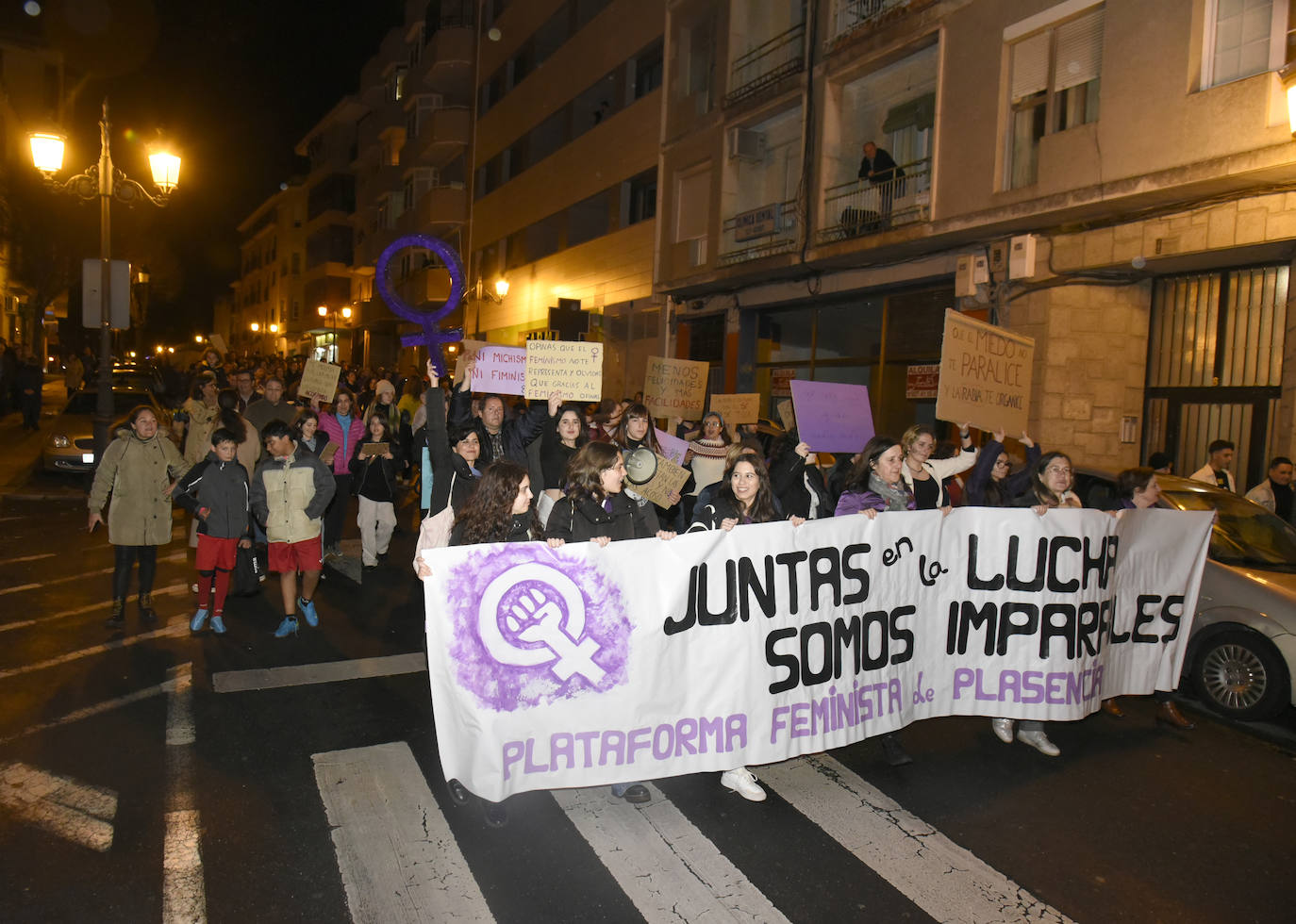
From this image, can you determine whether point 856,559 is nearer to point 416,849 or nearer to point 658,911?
point 658,911

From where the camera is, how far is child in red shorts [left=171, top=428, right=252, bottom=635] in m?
7.17

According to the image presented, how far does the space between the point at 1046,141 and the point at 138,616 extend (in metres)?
11.4

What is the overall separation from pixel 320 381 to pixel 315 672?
5947mm

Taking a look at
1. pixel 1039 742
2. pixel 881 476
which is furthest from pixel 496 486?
pixel 1039 742

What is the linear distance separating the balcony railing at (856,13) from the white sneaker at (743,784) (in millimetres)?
12974

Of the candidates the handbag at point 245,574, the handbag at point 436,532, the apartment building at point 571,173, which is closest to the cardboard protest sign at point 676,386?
the handbag at point 245,574

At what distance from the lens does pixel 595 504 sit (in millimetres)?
4906

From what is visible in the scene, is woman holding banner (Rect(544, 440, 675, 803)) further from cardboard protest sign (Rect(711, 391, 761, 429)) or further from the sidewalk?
the sidewalk

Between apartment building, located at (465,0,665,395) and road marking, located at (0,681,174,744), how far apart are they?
15.8 metres

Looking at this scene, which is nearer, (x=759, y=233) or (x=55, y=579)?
(x=55, y=579)

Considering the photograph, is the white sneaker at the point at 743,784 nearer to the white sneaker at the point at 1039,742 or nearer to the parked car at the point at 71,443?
the white sneaker at the point at 1039,742

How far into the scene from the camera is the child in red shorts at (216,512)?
7.17 meters

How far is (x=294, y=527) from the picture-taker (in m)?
7.18

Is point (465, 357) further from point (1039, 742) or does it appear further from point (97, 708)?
point (1039, 742)
